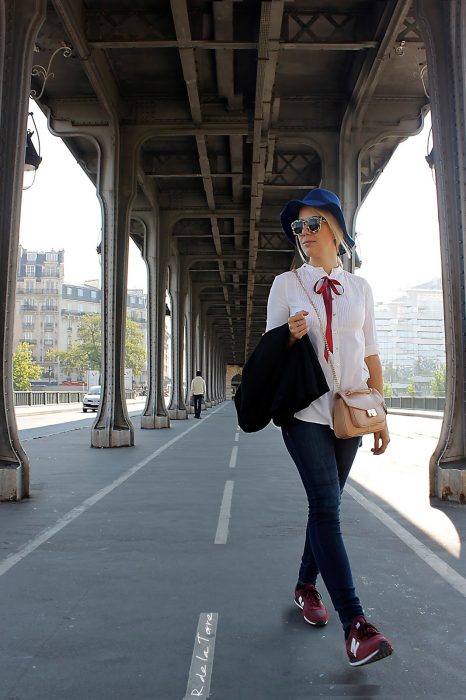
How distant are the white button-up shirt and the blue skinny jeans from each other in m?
0.09

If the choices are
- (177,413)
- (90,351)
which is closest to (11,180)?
(177,413)

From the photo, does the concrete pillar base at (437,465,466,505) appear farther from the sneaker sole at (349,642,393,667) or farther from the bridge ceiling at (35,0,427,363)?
the bridge ceiling at (35,0,427,363)

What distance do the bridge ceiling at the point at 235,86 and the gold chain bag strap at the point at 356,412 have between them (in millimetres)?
10449

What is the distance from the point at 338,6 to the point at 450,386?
8599 mm

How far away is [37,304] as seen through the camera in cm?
13525

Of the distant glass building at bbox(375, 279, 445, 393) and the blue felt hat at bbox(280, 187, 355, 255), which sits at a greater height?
the distant glass building at bbox(375, 279, 445, 393)

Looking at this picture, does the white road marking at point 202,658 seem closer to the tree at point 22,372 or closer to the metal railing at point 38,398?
the metal railing at point 38,398

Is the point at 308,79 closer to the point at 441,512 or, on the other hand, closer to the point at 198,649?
the point at 441,512

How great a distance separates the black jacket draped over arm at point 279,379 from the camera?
3270 millimetres

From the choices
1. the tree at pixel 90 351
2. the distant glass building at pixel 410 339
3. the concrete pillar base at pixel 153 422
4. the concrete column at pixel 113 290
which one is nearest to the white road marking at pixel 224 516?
the concrete column at pixel 113 290

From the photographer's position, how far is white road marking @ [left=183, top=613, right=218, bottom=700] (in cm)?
301

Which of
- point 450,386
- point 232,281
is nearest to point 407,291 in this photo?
point 232,281

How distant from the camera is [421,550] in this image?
5848mm

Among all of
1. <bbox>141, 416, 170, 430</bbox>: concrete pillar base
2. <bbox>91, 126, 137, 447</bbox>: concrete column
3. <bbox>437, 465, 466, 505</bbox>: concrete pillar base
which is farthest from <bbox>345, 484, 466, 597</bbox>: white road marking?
<bbox>141, 416, 170, 430</bbox>: concrete pillar base
